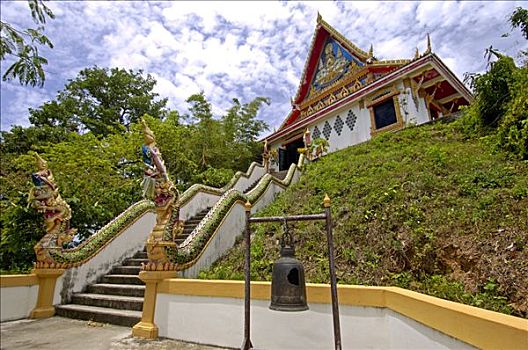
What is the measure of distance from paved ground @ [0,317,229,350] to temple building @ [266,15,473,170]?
39.8 feet

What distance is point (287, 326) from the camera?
3217 millimetres

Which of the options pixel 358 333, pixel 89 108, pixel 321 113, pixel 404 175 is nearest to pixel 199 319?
pixel 358 333

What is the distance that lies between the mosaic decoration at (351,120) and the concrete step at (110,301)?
1280 centimetres

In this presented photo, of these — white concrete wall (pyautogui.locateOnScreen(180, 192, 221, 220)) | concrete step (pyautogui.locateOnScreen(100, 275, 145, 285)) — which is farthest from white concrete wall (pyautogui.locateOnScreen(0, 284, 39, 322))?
white concrete wall (pyautogui.locateOnScreen(180, 192, 221, 220))

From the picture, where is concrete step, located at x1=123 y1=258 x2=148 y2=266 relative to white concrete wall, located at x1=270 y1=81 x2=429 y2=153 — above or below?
below

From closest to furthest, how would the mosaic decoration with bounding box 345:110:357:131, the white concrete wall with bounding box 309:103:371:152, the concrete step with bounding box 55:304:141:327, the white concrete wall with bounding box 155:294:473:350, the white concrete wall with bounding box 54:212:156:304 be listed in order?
the white concrete wall with bounding box 155:294:473:350
the concrete step with bounding box 55:304:141:327
the white concrete wall with bounding box 54:212:156:304
the white concrete wall with bounding box 309:103:371:152
the mosaic decoration with bounding box 345:110:357:131

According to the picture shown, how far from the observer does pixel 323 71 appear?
758 inches

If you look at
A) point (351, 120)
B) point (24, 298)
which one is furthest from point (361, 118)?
point (24, 298)

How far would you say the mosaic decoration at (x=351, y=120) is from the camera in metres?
15.0

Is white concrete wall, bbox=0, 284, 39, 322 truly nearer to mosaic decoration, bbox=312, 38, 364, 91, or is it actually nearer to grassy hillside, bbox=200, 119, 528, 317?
grassy hillside, bbox=200, 119, 528, 317

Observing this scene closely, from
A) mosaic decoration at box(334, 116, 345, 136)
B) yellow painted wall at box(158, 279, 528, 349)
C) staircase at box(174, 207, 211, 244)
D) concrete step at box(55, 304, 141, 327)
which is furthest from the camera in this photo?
mosaic decoration at box(334, 116, 345, 136)

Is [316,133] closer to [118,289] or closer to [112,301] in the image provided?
[118,289]

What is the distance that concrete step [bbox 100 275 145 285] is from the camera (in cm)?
567

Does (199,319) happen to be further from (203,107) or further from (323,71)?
(323,71)
